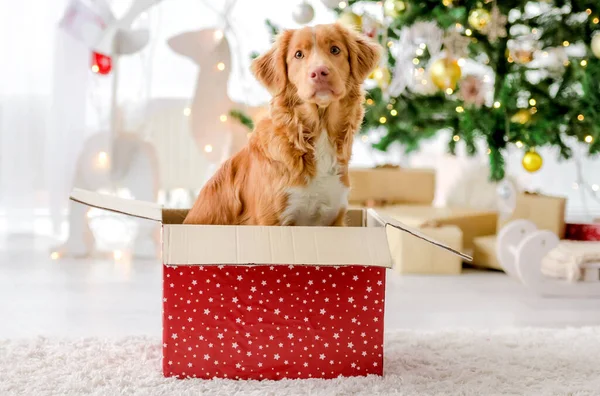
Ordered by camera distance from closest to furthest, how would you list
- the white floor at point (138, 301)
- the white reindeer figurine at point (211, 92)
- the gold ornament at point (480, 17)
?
1. the white floor at point (138, 301)
2. the gold ornament at point (480, 17)
3. the white reindeer figurine at point (211, 92)

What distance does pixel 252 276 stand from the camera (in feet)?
5.08

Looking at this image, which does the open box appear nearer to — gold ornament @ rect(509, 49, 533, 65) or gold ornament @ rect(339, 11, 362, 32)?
gold ornament @ rect(339, 11, 362, 32)

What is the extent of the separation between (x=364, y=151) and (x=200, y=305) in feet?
10.0

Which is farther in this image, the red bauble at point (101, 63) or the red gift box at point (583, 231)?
the red bauble at point (101, 63)

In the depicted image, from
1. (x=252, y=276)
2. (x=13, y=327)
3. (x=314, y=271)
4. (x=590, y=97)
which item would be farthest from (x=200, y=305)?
(x=590, y=97)

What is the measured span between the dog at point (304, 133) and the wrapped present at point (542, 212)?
166 cm

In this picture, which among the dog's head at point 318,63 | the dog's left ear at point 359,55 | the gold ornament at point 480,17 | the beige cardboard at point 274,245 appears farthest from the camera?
the gold ornament at point 480,17

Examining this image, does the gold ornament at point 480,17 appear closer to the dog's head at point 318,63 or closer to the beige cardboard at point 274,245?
the dog's head at point 318,63

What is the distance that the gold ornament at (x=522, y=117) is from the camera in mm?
3045

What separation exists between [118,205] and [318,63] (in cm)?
57

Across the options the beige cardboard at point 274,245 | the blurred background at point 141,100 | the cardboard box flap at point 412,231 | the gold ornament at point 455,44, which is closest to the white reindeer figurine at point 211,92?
the blurred background at point 141,100

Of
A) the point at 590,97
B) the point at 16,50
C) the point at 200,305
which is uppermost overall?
the point at 16,50

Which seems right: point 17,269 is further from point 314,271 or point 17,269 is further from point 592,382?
point 592,382

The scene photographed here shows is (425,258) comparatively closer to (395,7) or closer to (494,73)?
(494,73)
